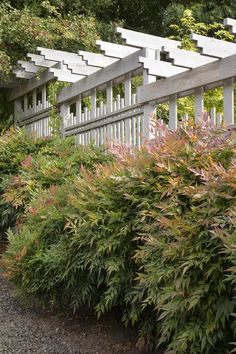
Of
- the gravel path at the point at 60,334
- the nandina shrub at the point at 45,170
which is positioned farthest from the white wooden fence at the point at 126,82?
the gravel path at the point at 60,334

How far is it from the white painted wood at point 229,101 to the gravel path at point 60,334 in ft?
6.40

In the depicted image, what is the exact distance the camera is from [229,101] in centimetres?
464

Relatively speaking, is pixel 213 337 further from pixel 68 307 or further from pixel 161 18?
pixel 161 18

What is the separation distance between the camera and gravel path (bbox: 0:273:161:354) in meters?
3.73

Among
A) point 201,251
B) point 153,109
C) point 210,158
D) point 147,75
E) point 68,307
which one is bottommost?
point 68,307

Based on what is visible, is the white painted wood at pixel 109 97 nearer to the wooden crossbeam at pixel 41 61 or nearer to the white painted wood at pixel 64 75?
the white painted wood at pixel 64 75

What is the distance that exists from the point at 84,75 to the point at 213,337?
19.5 feet

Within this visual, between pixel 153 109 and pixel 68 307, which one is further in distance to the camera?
pixel 153 109

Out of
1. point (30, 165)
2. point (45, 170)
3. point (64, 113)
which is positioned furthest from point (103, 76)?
point (45, 170)

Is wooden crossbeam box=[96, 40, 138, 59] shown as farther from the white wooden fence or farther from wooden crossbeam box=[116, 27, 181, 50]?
wooden crossbeam box=[116, 27, 181, 50]

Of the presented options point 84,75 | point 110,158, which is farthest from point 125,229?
point 84,75

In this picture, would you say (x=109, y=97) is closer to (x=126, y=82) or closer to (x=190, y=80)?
(x=126, y=82)

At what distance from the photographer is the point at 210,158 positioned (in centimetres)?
310

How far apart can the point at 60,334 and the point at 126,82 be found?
356 centimetres
